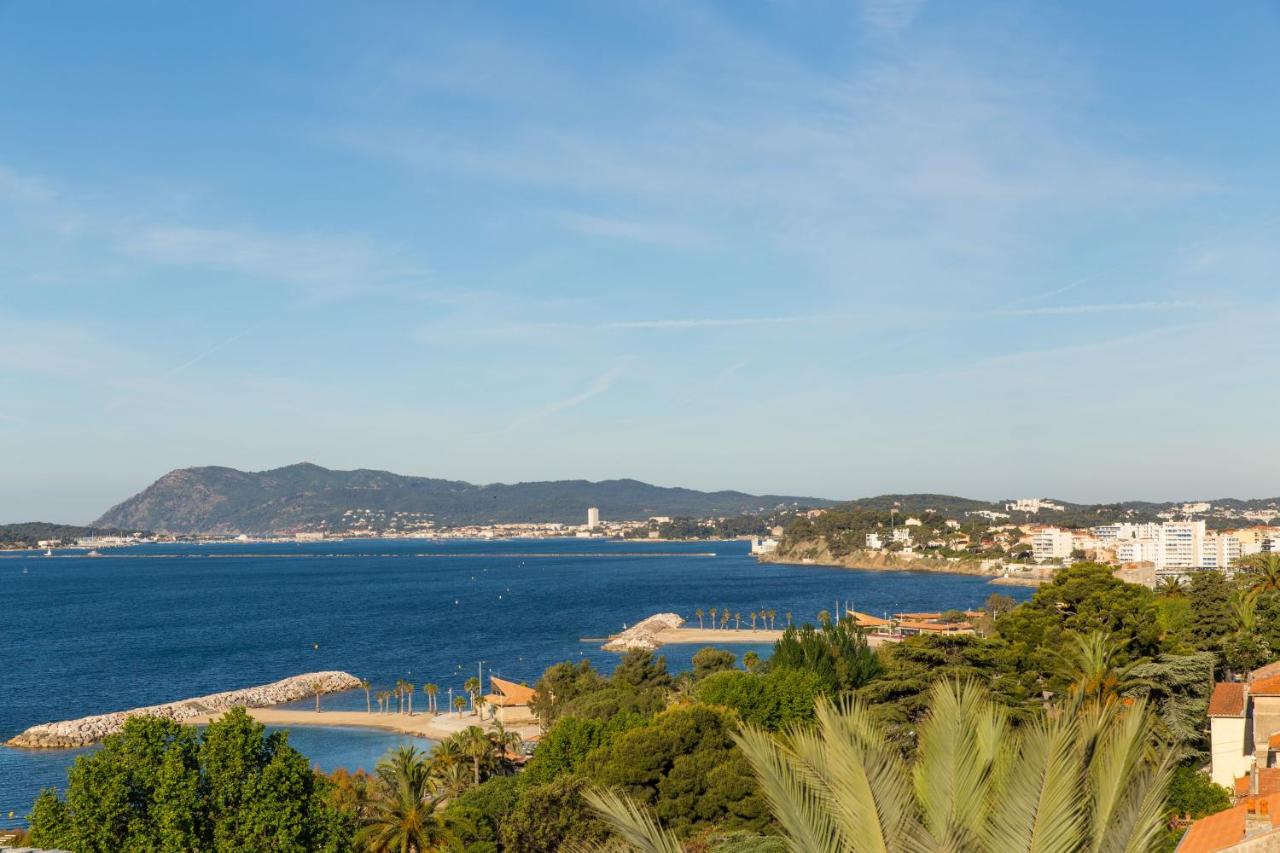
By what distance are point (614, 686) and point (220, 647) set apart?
57.7 meters

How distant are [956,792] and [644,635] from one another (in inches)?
3573

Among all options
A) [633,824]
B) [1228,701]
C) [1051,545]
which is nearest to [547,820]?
[1228,701]

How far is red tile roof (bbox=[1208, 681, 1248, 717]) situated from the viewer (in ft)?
83.6

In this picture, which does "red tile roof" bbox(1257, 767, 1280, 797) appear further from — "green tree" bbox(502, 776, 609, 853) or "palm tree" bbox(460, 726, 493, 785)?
"palm tree" bbox(460, 726, 493, 785)

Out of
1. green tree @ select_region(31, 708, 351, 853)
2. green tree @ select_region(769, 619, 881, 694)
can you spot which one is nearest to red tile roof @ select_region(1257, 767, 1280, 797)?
green tree @ select_region(31, 708, 351, 853)

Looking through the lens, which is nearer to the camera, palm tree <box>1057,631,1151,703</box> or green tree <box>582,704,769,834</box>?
green tree <box>582,704,769,834</box>

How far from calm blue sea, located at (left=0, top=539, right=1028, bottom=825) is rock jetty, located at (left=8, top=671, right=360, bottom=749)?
6.76 ft

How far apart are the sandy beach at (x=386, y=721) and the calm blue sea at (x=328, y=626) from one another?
185 centimetres

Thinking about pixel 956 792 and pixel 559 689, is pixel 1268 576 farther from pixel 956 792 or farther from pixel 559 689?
pixel 956 792

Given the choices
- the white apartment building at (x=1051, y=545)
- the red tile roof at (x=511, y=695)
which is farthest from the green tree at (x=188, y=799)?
the white apartment building at (x=1051, y=545)

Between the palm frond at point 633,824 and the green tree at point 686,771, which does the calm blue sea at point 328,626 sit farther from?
the palm frond at point 633,824

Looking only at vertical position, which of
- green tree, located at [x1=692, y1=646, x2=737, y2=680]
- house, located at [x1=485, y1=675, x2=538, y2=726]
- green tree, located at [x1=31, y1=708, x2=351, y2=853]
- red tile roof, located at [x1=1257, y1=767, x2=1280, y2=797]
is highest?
red tile roof, located at [x1=1257, y1=767, x2=1280, y2=797]

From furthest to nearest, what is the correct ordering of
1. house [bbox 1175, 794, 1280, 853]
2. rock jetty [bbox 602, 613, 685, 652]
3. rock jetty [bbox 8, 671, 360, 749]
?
1. rock jetty [bbox 602, 613, 685, 652]
2. rock jetty [bbox 8, 671, 360, 749]
3. house [bbox 1175, 794, 1280, 853]

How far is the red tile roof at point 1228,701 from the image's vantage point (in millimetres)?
25484
